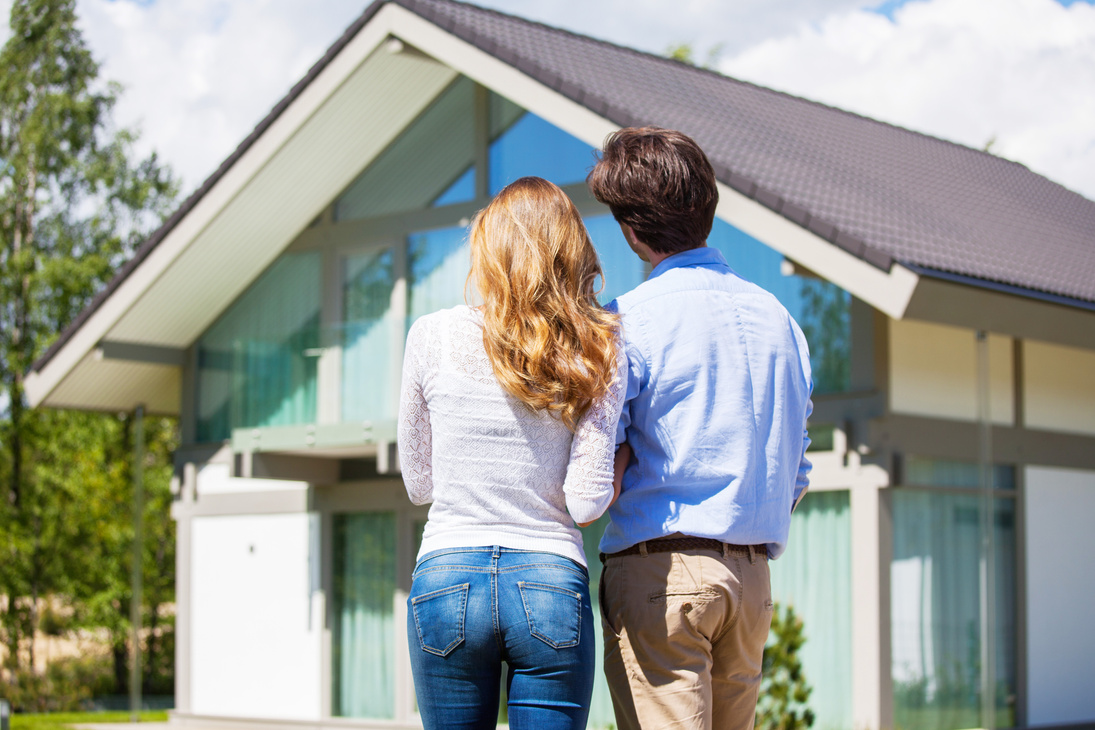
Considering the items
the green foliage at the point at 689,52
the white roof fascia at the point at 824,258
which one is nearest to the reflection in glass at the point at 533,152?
the white roof fascia at the point at 824,258

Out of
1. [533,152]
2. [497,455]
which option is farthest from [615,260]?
[497,455]

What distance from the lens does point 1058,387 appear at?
11.9m

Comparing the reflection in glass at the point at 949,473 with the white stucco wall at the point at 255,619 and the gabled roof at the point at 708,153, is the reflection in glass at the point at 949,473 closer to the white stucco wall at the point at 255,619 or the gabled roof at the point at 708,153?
the gabled roof at the point at 708,153

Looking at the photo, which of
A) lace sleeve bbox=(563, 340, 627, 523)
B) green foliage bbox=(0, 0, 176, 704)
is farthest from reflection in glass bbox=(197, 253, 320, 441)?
lace sleeve bbox=(563, 340, 627, 523)

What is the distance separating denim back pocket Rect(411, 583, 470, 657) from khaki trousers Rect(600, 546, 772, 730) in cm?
32

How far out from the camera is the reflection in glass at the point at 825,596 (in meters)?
10.3

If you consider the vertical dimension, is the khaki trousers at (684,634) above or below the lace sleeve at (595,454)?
below

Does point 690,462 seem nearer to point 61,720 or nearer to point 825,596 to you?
point 825,596

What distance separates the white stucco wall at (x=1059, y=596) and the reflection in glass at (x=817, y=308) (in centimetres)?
221

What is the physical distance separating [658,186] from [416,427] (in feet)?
2.20

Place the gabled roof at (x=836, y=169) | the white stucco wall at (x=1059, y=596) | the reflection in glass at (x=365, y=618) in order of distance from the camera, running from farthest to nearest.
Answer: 1. the reflection in glass at (x=365, y=618)
2. the white stucco wall at (x=1059, y=596)
3. the gabled roof at (x=836, y=169)

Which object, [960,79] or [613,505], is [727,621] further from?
[960,79]

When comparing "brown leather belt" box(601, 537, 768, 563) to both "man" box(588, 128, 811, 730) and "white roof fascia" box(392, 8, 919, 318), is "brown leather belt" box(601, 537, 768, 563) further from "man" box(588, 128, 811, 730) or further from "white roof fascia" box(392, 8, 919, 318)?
"white roof fascia" box(392, 8, 919, 318)

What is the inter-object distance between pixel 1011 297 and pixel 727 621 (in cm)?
772
